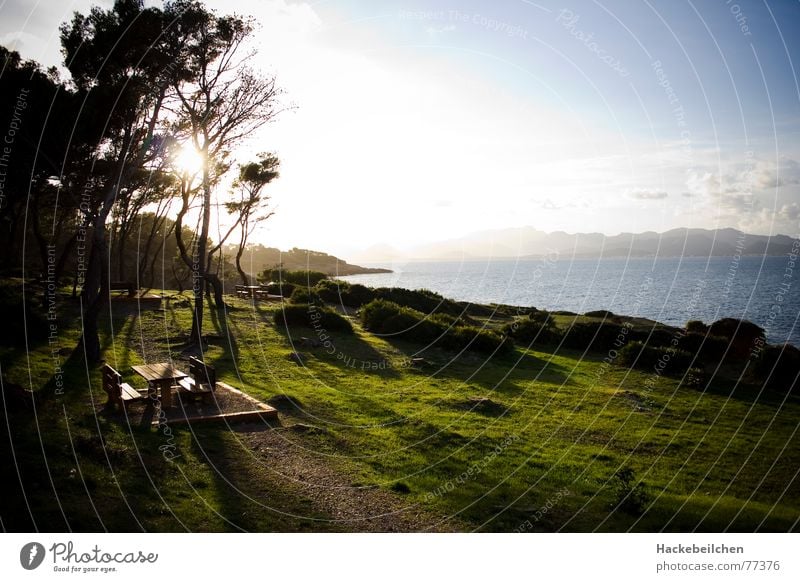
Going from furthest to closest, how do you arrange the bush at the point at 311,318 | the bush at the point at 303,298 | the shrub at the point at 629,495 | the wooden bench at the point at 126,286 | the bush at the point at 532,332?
1. the wooden bench at the point at 126,286
2. the bush at the point at 303,298
3. the bush at the point at 532,332
4. the bush at the point at 311,318
5. the shrub at the point at 629,495

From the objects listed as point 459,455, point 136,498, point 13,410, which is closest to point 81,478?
point 136,498

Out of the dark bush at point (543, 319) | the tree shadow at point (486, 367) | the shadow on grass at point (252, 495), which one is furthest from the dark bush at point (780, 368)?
the shadow on grass at point (252, 495)

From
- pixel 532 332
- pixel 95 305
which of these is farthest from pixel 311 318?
pixel 532 332

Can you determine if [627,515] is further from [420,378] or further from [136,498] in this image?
[420,378]

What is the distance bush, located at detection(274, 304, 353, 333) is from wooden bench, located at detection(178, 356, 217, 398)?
11.3m

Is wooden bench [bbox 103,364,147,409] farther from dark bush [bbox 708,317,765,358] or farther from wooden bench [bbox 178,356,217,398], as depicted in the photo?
dark bush [bbox 708,317,765,358]

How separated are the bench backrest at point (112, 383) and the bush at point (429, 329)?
13374mm

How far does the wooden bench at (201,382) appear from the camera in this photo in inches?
468

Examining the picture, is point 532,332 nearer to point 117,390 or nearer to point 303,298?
point 303,298

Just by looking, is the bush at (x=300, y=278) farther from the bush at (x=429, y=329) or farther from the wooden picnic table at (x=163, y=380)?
the wooden picnic table at (x=163, y=380)

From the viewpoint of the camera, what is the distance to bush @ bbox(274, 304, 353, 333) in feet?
79.4

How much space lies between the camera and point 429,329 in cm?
2409

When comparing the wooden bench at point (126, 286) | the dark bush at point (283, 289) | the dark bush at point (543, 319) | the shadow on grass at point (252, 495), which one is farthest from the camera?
the dark bush at point (283, 289)

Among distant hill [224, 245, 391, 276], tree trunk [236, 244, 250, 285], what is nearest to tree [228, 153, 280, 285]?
tree trunk [236, 244, 250, 285]
